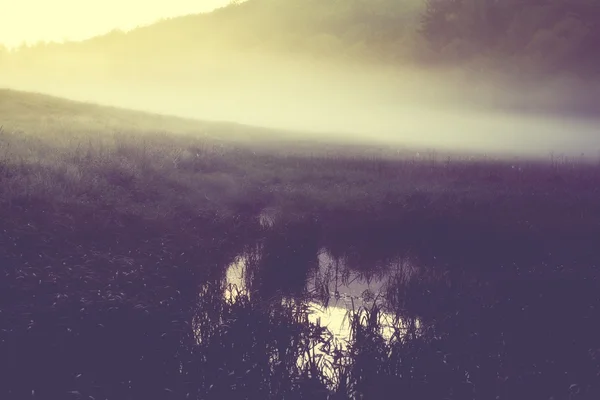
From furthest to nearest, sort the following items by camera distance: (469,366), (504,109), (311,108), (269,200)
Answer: (311,108)
(504,109)
(269,200)
(469,366)

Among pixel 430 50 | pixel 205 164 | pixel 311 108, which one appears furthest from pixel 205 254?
pixel 311 108

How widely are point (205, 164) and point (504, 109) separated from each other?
34335 mm

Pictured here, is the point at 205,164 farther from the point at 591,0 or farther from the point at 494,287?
the point at 591,0

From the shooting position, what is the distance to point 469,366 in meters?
5.23

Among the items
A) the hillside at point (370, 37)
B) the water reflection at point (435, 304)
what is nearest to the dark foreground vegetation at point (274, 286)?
the water reflection at point (435, 304)

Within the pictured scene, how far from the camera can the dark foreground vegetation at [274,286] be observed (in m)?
4.88

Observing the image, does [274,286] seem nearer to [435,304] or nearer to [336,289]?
[336,289]

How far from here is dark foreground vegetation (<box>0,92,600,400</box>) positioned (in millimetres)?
4879

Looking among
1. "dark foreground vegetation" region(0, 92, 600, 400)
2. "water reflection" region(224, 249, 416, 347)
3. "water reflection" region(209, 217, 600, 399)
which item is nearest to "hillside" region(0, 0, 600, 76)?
"dark foreground vegetation" region(0, 92, 600, 400)

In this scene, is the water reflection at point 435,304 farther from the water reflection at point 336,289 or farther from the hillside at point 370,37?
the hillside at point 370,37

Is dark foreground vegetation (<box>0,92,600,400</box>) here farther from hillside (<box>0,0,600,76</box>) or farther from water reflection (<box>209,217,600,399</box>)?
hillside (<box>0,0,600,76</box>)

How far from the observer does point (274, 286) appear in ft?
24.5

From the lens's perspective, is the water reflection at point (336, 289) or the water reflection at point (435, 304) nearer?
the water reflection at point (435, 304)

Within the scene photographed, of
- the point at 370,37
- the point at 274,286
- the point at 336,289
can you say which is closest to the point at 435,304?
the point at 336,289
